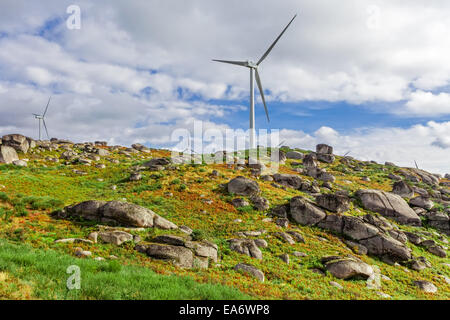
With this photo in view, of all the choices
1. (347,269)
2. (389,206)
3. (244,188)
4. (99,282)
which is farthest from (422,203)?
(99,282)

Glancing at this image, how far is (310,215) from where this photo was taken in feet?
105

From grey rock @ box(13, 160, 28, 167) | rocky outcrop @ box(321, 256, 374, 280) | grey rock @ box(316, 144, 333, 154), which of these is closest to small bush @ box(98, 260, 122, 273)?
rocky outcrop @ box(321, 256, 374, 280)

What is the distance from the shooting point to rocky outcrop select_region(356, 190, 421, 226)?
40500mm

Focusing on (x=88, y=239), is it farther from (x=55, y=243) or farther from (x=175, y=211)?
(x=175, y=211)

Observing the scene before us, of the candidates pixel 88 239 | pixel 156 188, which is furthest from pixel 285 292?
pixel 156 188

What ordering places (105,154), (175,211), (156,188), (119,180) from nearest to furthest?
(175,211), (156,188), (119,180), (105,154)

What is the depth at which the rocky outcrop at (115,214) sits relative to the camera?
23844 mm

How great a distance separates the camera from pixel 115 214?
24125 millimetres

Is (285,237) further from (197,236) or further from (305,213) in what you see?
(197,236)

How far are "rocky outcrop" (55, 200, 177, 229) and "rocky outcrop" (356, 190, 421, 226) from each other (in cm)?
3386

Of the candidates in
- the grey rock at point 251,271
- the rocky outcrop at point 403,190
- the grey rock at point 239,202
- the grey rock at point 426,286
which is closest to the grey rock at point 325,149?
the rocky outcrop at point 403,190

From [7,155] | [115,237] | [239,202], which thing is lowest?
[115,237]

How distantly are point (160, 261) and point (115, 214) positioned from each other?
953 centimetres

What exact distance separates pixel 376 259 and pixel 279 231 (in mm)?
10687
